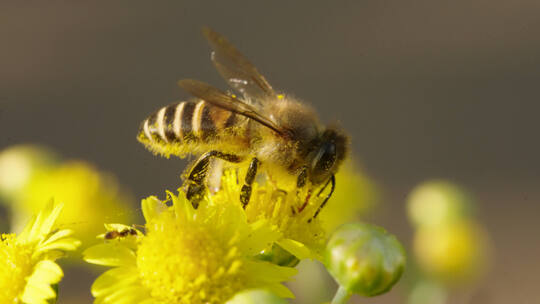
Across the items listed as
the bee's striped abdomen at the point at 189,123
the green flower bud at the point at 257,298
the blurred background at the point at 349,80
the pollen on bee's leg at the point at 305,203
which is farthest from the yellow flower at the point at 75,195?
the blurred background at the point at 349,80

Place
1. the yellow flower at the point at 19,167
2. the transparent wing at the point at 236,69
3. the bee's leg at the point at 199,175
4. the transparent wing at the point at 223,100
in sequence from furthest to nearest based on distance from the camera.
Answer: the yellow flower at the point at 19,167, the transparent wing at the point at 236,69, the bee's leg at the point at 199,175, the transparent wing at the point at 223,100

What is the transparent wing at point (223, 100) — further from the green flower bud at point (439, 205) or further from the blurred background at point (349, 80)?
the blurred background at point (349, 80)

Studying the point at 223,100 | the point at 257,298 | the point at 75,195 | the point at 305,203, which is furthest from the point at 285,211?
the point at 75,195

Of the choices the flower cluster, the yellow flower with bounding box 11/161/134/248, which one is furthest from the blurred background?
the flower cluster

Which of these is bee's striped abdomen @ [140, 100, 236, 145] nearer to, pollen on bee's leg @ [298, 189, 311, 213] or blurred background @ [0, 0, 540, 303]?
pollen on bee's leg @ [298, 189, 311, 213]

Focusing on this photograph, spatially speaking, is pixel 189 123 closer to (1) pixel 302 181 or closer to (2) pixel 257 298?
(1) pixel 302 181
